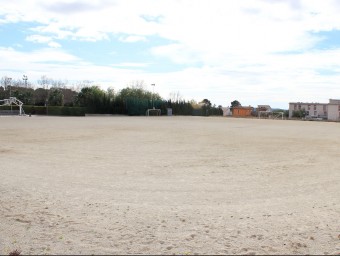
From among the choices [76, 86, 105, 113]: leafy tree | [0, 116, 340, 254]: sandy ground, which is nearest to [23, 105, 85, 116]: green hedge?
[76, 86, 105, 113]: leafy tree

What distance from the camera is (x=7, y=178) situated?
7.25 meters

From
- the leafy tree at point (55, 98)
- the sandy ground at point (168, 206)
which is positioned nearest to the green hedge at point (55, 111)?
the leafy tree at point (55, 98)

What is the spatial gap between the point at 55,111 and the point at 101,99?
6758 mm

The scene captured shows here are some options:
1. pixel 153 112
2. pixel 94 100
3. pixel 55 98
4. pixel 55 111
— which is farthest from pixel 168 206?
pixel 55 98

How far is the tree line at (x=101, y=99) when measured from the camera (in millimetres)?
55938

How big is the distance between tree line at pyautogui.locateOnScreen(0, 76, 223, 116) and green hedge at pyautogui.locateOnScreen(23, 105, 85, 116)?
1.64m

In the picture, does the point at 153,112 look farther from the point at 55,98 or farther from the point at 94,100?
the point at 55,98

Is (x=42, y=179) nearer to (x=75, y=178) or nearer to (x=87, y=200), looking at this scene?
(x=75, y=178)

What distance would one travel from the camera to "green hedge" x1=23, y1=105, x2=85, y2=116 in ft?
175

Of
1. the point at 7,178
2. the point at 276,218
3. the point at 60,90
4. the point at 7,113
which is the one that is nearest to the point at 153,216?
the point at 276,218

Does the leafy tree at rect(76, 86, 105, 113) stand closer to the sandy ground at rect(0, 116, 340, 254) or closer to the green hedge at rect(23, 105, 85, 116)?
the green hedge at rect(23, 105, 85, 116)

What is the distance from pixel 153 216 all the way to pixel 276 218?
1584 mm

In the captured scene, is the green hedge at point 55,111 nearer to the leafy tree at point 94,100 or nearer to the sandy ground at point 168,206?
the leafy tree at point 94,100

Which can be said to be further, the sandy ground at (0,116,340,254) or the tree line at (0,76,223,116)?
the tree line at (0,76,223,116)
